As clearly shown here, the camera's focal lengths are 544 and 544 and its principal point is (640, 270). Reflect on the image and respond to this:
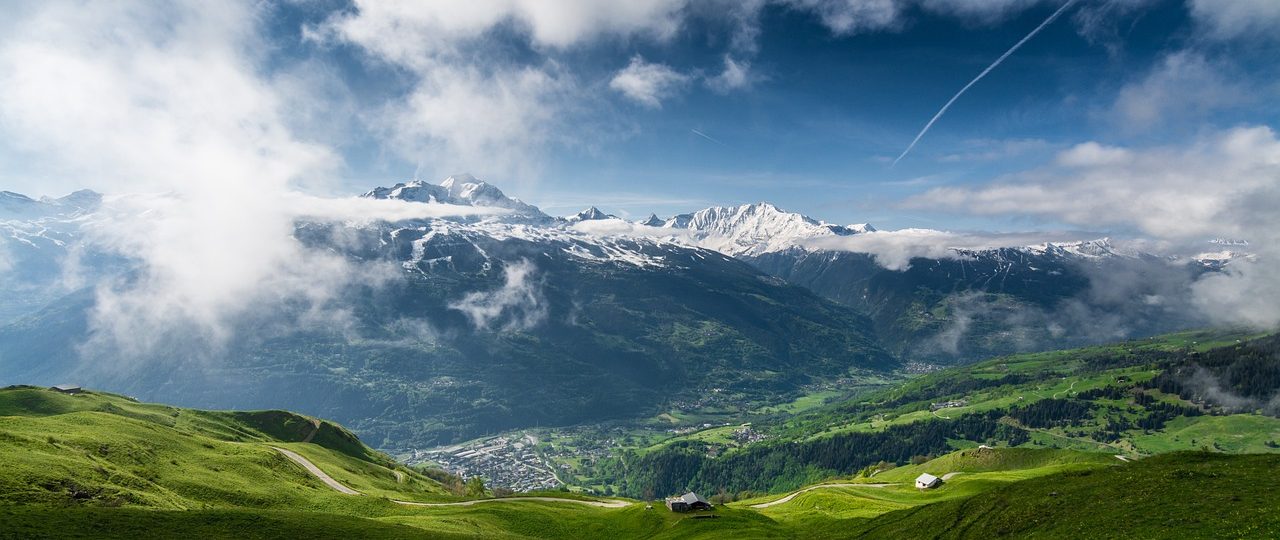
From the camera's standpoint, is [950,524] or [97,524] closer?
[97,524]

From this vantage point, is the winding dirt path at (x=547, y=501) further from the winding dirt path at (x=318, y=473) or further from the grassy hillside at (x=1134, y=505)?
the grassy hillside at (x=1134, y=505)

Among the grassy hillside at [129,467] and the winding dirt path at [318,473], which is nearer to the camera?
the grassy hillside at [129,467]

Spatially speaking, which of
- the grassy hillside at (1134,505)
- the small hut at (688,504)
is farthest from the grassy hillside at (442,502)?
the small hut at (688,504)

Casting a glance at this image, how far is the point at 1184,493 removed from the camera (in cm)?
4094

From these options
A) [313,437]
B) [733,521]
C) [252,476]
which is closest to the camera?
[733,521]

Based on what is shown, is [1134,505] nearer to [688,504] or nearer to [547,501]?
[688,504]

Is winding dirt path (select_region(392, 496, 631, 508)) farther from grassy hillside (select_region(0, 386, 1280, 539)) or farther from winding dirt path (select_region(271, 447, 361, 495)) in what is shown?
winding dirt path (select_region(271, 447, 361, 495))

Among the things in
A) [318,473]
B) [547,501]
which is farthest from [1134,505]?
[318,473]

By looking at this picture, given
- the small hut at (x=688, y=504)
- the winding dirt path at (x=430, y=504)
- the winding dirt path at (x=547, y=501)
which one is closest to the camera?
the small hut at (x=688, y=504)

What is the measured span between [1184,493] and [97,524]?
88.3 meters

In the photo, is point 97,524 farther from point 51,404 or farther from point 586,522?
point 51,404

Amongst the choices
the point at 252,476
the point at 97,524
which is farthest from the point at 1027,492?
the point at 252,476

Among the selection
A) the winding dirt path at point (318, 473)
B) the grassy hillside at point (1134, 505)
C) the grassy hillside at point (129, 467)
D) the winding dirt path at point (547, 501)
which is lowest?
the winding dirt path at point (547, 501)

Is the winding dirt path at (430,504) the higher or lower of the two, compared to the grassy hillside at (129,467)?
lower
